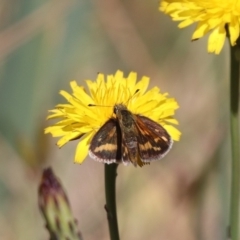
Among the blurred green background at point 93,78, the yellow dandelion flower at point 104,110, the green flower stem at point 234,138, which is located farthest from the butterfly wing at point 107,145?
the blurred green background at point 93,78

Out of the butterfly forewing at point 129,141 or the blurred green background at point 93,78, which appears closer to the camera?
the butterfly forewing at point 129,141

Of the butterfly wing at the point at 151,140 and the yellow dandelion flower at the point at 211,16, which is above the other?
the yellow dandelion flower at the point at 211,16

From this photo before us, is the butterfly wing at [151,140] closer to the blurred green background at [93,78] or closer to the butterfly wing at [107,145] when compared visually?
the butterfly wing at [107,145]

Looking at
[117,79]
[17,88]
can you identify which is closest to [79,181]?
[17,88]

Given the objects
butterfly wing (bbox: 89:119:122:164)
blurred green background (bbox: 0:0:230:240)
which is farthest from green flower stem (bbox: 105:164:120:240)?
blurred green background (bbox: 0:0:230:240)

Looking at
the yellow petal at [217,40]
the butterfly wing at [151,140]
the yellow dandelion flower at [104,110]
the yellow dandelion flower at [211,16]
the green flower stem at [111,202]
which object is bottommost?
the green flower stem at [111,202]

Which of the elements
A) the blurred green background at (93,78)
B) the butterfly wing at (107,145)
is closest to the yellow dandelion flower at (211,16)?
the butterfly wing at (107,145)

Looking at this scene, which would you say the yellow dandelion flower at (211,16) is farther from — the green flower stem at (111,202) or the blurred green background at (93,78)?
the blurred green background at (93,78)
